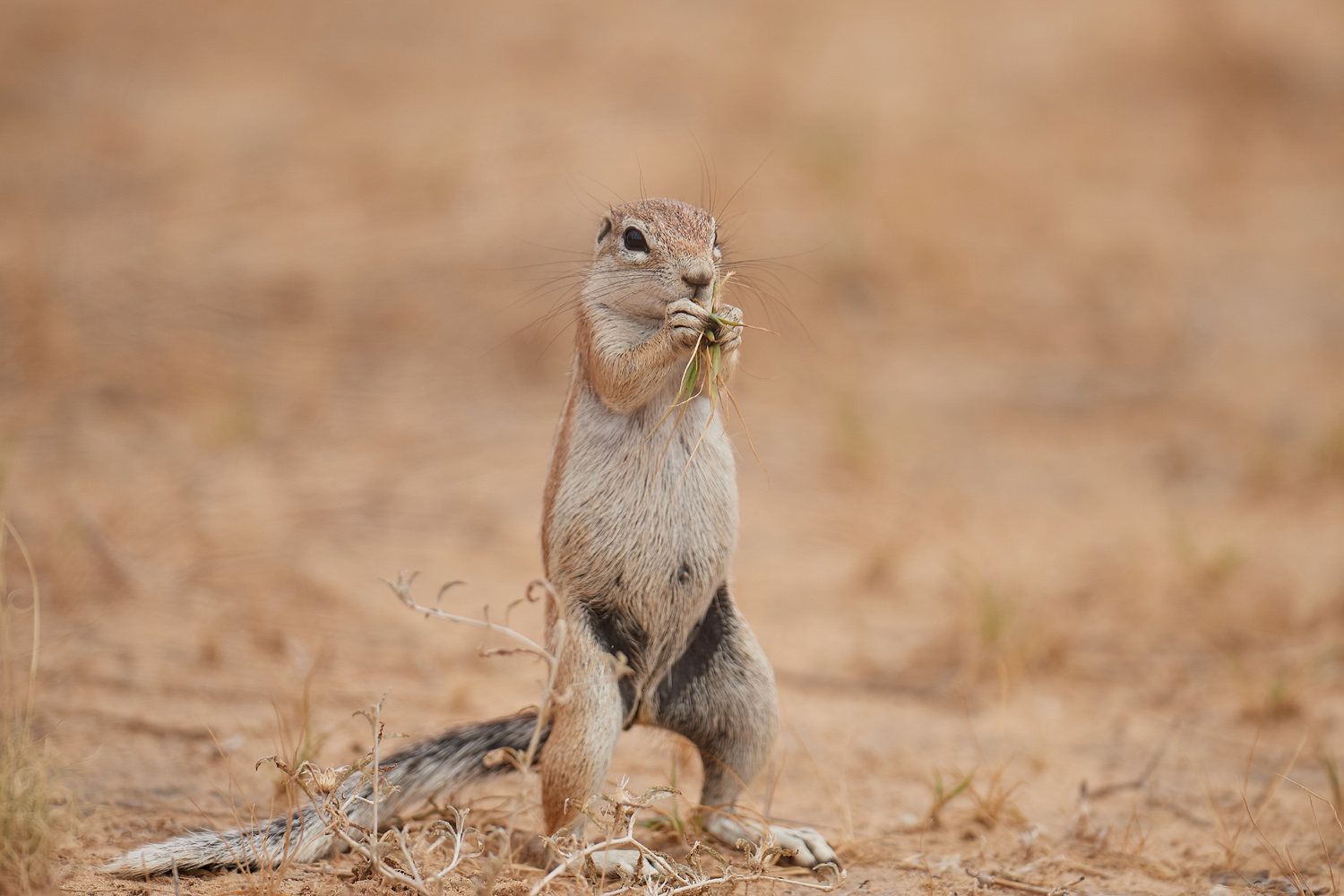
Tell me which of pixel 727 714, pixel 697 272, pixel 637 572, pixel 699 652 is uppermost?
pixel 697 272

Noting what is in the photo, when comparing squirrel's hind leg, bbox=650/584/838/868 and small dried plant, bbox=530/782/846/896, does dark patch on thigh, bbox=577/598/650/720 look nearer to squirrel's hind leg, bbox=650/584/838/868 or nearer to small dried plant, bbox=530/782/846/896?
squirrel's hind leg, bbox=650/584/838/868

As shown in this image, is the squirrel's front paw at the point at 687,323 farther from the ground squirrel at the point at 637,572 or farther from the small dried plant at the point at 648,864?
the small dried plant at the point at 648,864

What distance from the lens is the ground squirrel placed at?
111 inches

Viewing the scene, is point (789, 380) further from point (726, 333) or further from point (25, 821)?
point (25, 821)

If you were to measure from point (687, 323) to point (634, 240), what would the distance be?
0.42 metres

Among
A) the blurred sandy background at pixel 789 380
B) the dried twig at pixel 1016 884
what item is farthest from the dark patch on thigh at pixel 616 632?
the dried twig at pixel 1016 884

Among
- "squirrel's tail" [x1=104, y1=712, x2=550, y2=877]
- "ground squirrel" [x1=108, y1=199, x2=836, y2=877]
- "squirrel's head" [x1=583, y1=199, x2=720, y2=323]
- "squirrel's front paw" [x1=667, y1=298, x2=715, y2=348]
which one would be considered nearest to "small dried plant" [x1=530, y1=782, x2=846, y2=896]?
"ground squirrel" [x1=108, y1=199, x2=836, y2=877]

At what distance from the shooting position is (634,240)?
3.05m

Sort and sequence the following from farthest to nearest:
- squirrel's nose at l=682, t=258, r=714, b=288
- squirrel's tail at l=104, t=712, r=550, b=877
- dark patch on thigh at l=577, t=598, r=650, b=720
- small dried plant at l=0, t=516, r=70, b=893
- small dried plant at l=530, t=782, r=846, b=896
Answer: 1. dark patch on thigh at l=577, t=598, r=650, b=720
2. squirrel's nose at l=682, t=258, r=714, b=288
3. squirrel's tail at l=104, t=712, r=550, b=877
4. small dried plant at l=530, t=782, r=846, b=896
5. small dried plant at l=0, t=516, r=70, b=893

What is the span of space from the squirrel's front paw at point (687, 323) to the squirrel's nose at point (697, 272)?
79 millimetres

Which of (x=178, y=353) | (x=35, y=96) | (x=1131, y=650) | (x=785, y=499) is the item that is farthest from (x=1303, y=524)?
(x=35, y=96)

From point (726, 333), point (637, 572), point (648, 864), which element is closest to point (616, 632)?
point (637, 572)

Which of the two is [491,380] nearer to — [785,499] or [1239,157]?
[785,499]

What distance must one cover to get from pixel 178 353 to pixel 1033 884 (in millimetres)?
6890
